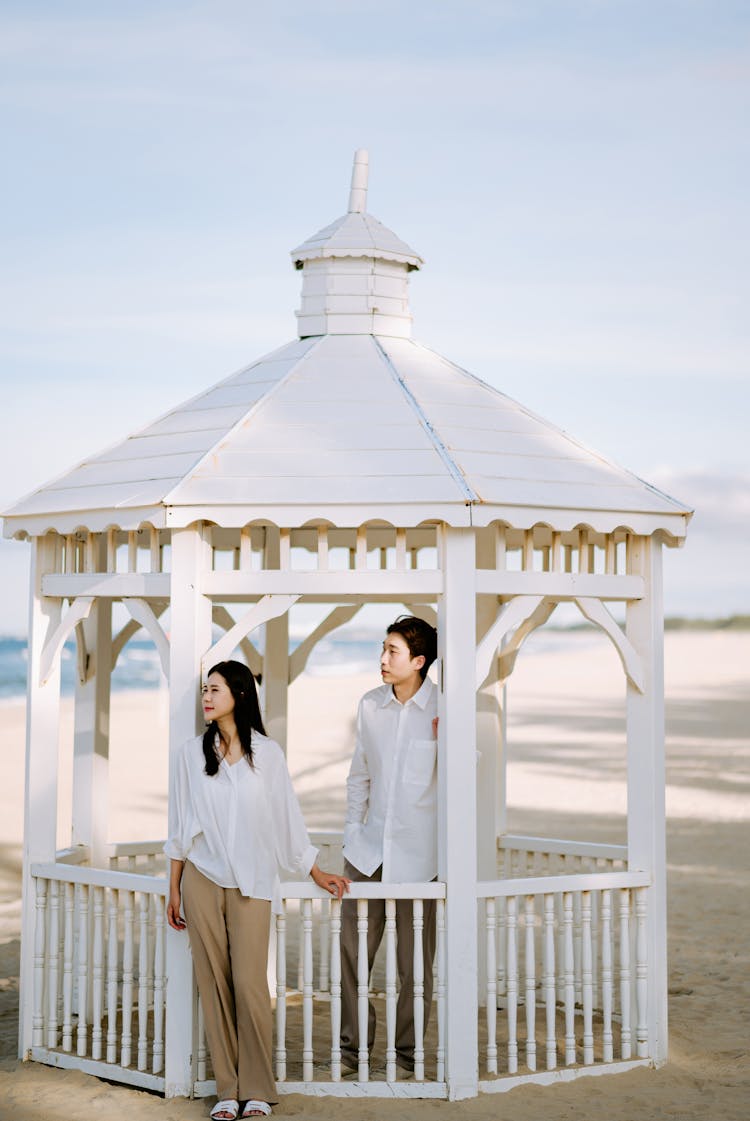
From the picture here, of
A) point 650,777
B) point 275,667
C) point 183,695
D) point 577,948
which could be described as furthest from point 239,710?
point 577,948

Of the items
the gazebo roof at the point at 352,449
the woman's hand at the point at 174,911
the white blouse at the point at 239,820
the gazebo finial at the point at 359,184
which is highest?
the gazebo finial at the point at 359,184

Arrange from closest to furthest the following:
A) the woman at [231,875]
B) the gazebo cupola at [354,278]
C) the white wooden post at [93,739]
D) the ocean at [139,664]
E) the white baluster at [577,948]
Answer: the woman at [231,875]
the gazebo cupola at [354,278]
the white wooden post at [93,739]
the white baluster at [577,948]
the ocean at [139,664]

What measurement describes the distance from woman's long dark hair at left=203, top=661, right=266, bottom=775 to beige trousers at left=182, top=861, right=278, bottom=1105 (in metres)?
0.50

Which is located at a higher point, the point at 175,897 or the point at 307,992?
the point at 175,897

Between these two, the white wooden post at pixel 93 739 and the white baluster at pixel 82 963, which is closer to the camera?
the white baluster at pixel 82 963

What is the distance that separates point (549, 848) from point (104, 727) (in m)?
2.51

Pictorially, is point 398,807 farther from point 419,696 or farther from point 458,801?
point 419,696

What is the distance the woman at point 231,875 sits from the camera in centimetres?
587

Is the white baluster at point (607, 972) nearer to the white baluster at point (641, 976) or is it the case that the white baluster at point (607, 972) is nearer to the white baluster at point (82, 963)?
the white baluster at point (641, 976)

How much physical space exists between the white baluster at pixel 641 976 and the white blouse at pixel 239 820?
158 centimetres

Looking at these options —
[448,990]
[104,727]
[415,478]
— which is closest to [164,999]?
[448,990]

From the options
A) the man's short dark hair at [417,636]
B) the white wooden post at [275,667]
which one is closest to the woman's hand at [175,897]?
the man's short dark hair at [417,636]

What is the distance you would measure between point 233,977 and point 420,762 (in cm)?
121

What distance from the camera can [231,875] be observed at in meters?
5.87
